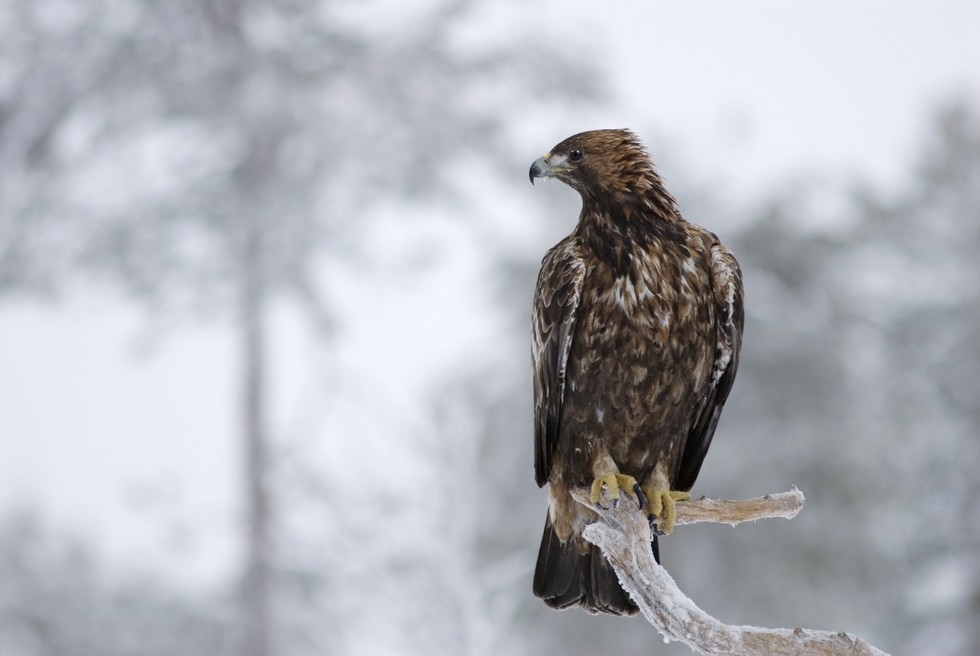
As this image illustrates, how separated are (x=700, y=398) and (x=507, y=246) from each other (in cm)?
1017

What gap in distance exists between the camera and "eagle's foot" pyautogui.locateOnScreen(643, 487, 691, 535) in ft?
8.10

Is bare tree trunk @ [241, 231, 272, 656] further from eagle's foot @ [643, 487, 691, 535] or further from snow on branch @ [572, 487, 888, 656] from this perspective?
snow on branch @ [572, 487, 888, 656]

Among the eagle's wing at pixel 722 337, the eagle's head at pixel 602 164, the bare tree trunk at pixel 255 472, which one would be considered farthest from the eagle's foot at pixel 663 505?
the bare tree trunk at pixel 255 472

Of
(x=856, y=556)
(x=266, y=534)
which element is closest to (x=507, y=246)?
(x=266, y=534)

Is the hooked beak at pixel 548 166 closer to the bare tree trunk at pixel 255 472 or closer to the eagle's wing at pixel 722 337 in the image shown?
the eagle's wing at pixel 722 337

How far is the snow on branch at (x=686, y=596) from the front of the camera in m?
1.92

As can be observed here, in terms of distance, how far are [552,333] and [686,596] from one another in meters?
0.67

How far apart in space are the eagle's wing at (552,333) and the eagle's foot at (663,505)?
10.1 inches

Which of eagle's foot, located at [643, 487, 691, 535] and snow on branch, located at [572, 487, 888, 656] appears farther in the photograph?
eagle's foot, located at [643, 487, 691, 535]

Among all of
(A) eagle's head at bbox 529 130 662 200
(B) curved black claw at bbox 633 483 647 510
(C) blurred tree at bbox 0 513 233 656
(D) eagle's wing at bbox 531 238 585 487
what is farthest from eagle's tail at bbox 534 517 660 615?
(C) blurred tree at bbox 0 513 233 656

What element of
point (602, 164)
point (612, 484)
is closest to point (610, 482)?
point (612, 484)

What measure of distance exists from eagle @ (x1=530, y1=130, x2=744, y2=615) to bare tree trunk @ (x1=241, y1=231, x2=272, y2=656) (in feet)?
28.7

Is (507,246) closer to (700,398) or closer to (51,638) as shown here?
(51,638)

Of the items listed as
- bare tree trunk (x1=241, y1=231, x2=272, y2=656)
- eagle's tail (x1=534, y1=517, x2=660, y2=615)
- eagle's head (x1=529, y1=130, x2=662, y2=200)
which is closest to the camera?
eagle's head (x1=529, y1=130, x2=662, y2=200)
